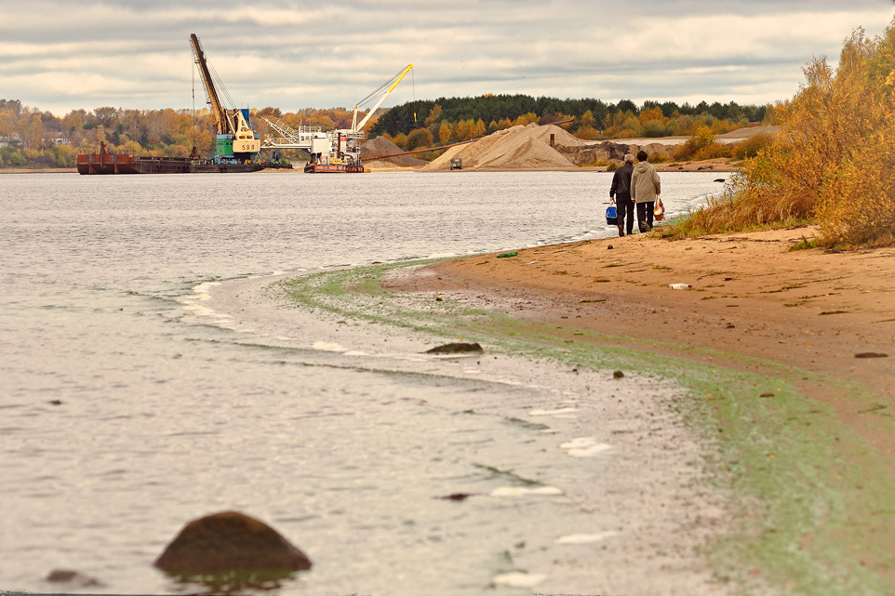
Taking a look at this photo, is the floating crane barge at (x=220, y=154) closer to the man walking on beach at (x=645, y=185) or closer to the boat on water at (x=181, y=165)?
the boat on water at (x=181, y=165)

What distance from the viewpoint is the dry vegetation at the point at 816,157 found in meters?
18.4

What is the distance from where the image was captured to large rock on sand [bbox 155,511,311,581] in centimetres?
541

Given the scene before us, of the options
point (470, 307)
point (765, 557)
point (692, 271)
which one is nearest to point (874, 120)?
point (692, 271)

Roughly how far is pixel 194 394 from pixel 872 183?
12351mm

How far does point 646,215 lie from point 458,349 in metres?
12.2

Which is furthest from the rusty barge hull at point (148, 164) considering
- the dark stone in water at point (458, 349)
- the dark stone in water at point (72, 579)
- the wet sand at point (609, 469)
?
the dark stone in water at point (72, 579)

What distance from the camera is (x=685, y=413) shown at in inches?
337

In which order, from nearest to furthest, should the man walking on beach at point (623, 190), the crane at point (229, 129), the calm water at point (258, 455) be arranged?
the calm water at point (258, 455) < the man walking on beach at point (623, 190) < the crane at point (229, 129)

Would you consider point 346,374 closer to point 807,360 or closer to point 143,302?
point 807,360

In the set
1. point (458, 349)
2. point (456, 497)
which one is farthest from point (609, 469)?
point (458, 349)

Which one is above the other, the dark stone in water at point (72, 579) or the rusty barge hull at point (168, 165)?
the rusty barge hull at point (168, 165)

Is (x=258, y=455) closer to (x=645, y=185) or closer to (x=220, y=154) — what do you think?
(x=645, y=185)

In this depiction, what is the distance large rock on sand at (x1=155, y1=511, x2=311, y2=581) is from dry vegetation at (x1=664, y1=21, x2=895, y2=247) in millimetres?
14261

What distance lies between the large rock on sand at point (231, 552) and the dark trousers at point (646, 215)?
1812 centimetres
